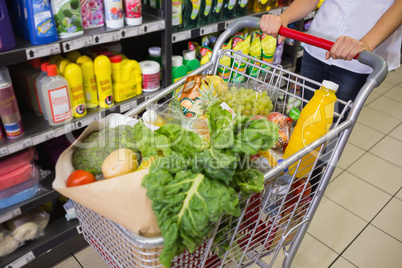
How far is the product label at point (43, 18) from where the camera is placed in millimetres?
1467

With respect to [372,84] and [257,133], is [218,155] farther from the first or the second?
[372,84]

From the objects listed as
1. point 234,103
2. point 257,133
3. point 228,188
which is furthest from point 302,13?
point 228,188

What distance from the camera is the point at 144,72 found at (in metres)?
2.04

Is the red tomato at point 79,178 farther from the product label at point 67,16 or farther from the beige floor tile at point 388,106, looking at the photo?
the beige floor tile at point 388,106

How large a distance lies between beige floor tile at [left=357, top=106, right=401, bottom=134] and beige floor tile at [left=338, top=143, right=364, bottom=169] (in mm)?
461

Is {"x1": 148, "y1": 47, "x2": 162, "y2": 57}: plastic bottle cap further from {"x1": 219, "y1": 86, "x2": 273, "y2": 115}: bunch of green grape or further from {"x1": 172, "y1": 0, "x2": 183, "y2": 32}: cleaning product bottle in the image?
{"x1": 219, "y1": 86, "x2": 273, "y2": 115}: bunch of green grape

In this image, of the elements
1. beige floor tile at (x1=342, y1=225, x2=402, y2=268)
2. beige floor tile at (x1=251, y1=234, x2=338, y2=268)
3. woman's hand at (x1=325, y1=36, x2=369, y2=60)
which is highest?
woman's hand at (x1=325, y1=36, x2=369, y2=60)

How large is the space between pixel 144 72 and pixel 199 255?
1.30 meters

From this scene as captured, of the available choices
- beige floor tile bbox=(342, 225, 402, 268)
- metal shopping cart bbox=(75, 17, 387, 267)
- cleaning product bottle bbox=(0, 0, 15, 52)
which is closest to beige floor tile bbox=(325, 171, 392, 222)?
beige floor tile bbox=(342, 225, 402, 268)

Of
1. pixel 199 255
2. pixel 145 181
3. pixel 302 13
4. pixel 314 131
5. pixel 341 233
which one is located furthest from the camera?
pixel 341 233

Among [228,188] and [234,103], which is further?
[234,103]

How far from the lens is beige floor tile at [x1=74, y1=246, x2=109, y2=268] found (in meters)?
1.98

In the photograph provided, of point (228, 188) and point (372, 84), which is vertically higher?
point (372, 84)

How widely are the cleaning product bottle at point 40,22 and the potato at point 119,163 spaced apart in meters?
→ 0.90
